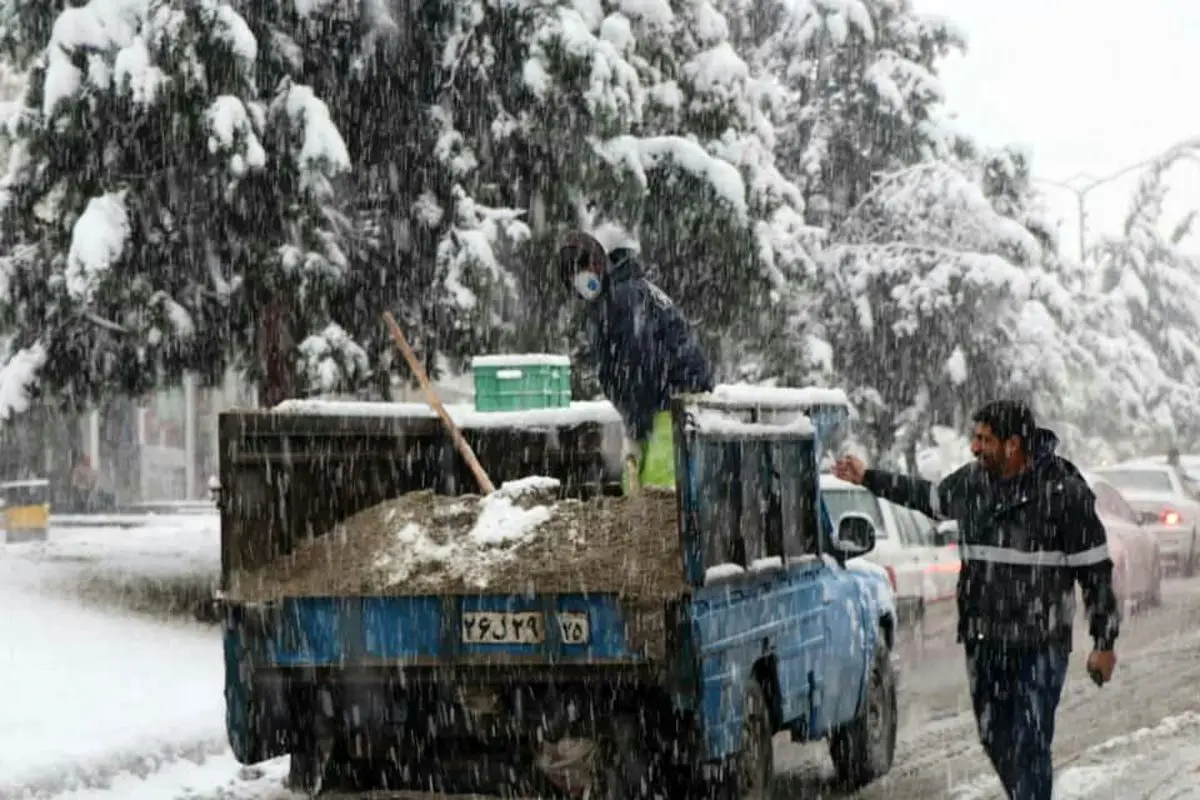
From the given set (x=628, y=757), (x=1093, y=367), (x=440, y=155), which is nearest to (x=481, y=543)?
(x=628, y=757)

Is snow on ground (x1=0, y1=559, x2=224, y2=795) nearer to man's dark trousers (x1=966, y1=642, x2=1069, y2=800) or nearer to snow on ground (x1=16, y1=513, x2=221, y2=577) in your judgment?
snow on ground (x1=16, y1=513, x2=221, y2=577)

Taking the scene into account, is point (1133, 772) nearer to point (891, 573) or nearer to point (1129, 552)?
point (891, 573)

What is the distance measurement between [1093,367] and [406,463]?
2490 cm

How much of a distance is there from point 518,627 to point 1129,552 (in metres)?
14.8

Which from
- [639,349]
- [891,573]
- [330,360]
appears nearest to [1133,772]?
[639,349]

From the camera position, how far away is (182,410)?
181 ft

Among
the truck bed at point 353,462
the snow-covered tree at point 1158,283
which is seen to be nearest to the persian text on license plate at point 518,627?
the truck bed at point 353,462

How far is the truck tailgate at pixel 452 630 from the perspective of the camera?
7.30m

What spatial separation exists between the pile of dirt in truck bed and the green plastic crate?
158 cm

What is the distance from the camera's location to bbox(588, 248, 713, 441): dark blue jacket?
8.92 meters

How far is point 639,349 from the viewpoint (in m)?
9.00

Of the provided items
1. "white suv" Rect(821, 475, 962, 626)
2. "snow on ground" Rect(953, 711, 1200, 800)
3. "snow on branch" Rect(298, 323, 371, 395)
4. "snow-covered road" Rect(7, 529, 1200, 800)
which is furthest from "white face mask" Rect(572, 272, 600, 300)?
"snow on branch" Rect(298, 323, 371, 395)

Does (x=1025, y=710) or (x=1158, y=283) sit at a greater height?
(x=1158, y=283)

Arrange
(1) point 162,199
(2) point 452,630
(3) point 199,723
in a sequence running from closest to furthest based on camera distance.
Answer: (2) point 452,630, (3) point 199,723, (1) point 162,199
